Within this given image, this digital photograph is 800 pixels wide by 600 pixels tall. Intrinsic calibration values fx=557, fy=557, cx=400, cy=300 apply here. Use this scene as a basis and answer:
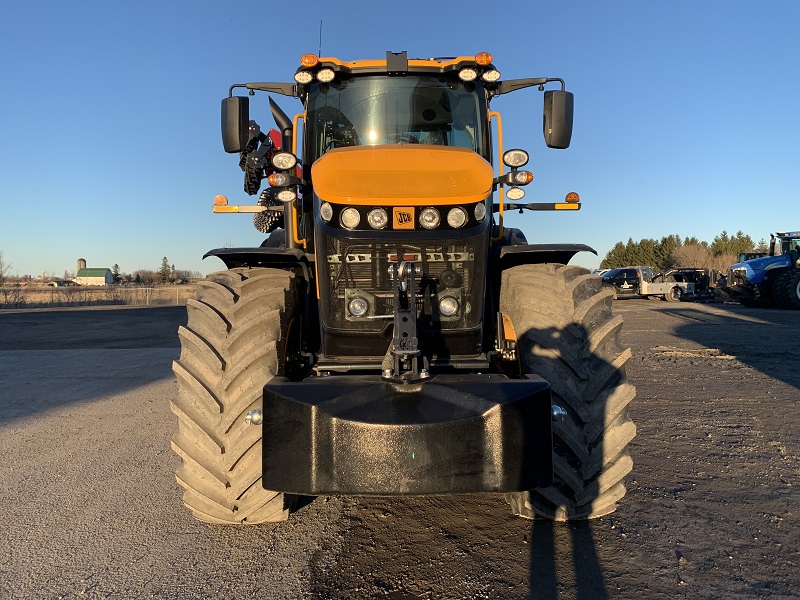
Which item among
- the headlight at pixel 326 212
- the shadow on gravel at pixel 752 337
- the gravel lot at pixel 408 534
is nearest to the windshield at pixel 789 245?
the shadow on gravel at pixel 752 337

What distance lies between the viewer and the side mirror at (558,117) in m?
3.83

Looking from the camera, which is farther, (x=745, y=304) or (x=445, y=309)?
(x=745, y=304)

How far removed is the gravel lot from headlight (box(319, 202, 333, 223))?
1735 mm

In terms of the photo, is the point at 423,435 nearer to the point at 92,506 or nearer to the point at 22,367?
the point at 92,506

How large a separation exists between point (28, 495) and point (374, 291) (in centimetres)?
282

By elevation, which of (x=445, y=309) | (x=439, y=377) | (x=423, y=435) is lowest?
(x=423, y=435)

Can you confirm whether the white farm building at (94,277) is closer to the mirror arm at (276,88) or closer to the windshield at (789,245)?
the windshield at (789,245)

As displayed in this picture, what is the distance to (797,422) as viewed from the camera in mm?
5418

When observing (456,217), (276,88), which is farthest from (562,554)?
(276,88)

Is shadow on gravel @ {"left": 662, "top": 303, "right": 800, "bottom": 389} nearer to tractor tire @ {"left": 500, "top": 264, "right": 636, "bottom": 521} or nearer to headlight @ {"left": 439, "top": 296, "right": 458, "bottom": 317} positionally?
tractor tire @ {"left": 500, "top": 264, "right": 636, "bottom": 521}

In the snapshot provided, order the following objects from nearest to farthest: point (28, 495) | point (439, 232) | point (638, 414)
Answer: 1. point (439, 232)
2. point (28, 495)
3. point (638, 414)

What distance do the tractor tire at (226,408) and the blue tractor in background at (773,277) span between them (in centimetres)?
2442

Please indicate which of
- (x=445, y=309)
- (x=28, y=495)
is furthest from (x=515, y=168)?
(x=28, y=495)

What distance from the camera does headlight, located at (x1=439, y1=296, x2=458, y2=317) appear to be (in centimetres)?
317
